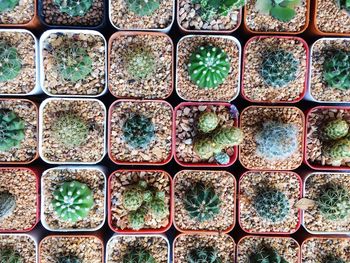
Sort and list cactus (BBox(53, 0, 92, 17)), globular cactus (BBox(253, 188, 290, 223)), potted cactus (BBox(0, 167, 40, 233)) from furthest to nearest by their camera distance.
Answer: potted cactus (BBox(0, 167, 40, 233)) → globular cactus (BBox(253, 188, 290, 223)) → cactus (BBox(53, 0, 92, 17))

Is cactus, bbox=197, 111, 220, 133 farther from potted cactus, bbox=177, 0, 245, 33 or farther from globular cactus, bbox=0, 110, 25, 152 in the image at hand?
globular cactus, bbox=0, 110, 25, 152

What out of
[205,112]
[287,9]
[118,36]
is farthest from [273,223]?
[118,36]

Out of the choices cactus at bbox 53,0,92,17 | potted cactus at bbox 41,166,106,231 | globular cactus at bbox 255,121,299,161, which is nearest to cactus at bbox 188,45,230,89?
globular cactus at bbox 255,121,299,161

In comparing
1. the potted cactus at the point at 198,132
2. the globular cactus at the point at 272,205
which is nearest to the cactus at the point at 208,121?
the potted cactus at the point at 198,132

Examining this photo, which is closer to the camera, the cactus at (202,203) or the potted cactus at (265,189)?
the cactus at (202,203)

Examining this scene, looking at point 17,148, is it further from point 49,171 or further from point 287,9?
point 287,9

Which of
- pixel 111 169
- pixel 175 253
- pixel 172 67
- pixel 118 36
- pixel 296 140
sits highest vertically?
pixel 118 36

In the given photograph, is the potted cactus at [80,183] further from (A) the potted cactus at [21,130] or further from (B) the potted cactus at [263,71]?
(B) the potted cactus at [263,71]
